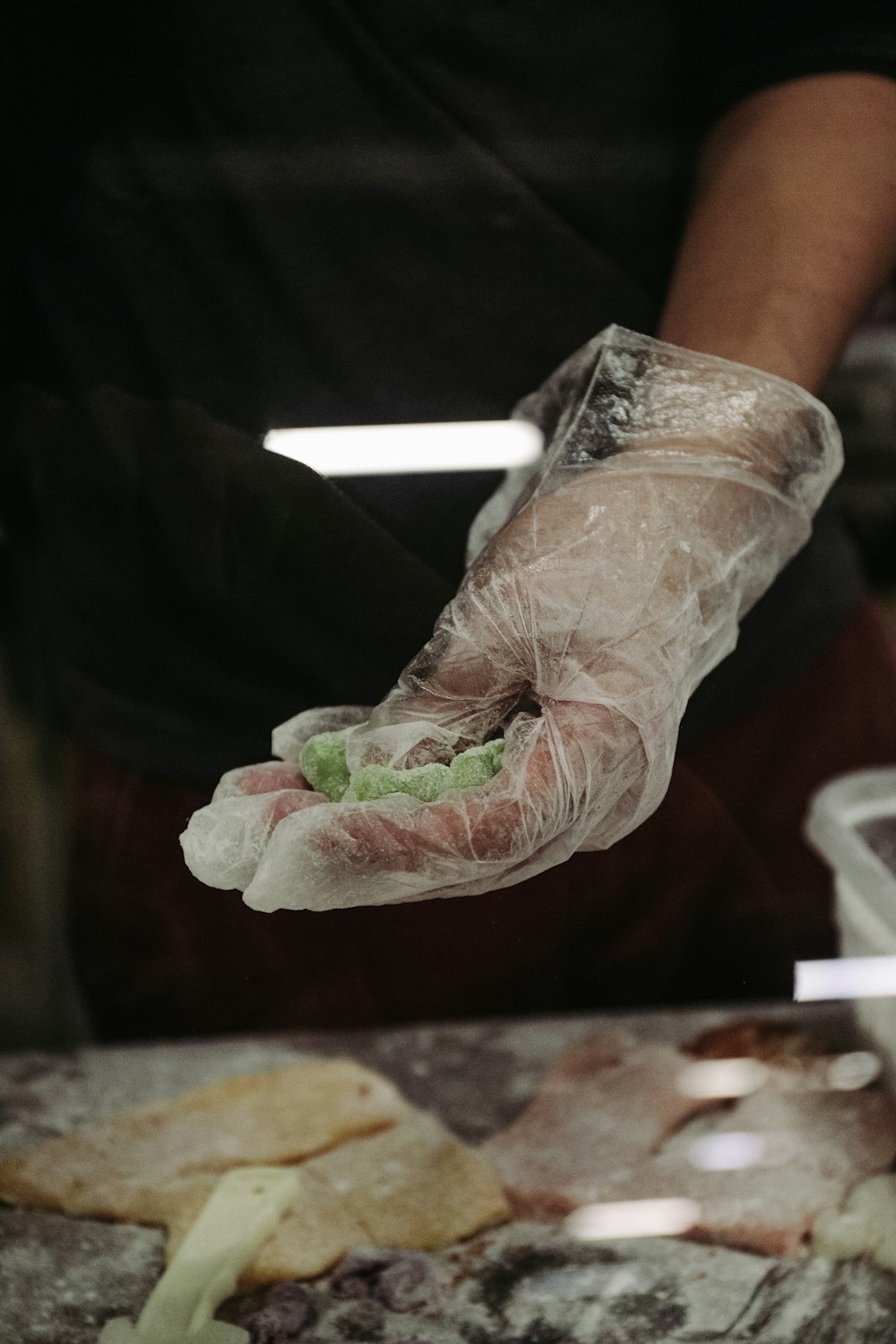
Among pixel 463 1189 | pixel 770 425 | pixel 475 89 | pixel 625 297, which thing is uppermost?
pixel 475 89

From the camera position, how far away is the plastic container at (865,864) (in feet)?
2.48

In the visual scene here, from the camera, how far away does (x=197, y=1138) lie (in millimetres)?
823

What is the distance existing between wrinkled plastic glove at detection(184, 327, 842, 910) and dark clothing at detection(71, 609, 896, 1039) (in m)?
0.05

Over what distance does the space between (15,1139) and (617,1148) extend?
462 millimetres

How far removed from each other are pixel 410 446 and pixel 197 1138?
56cm

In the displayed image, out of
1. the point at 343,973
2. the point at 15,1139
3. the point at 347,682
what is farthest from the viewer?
the point at 15,1139

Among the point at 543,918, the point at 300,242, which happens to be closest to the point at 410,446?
the point at 300,242

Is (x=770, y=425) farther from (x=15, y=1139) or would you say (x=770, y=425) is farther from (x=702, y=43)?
(x=15, y=1139)

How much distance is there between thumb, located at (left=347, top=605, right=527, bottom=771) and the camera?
518mm

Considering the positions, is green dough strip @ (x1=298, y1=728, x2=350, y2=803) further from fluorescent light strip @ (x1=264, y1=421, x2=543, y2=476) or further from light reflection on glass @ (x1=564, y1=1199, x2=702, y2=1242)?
light reflection on glass @ (x1=564, y1=1199, x2=702, y2=1242)

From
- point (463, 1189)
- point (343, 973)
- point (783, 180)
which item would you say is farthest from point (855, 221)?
point (463, 1189)

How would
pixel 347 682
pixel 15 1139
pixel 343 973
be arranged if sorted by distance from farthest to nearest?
pixel 15 1139, pixel 343 973, pixel 347 682

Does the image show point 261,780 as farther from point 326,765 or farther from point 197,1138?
point 197,1138

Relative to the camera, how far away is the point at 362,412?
0.65 meters
